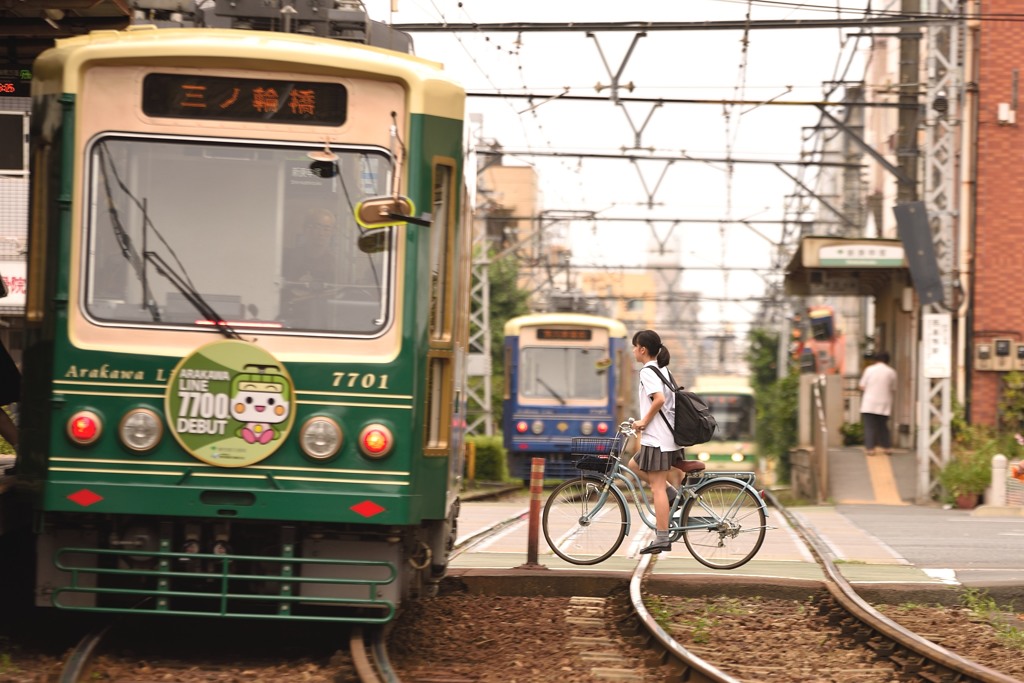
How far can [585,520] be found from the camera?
11.6 m

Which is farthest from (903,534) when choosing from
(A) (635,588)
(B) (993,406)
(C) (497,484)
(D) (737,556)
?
(C) (497,484)

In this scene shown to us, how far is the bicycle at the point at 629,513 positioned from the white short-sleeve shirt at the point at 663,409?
0.61 feet

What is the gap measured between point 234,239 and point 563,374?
19160mm

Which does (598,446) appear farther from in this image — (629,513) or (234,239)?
(234,239)

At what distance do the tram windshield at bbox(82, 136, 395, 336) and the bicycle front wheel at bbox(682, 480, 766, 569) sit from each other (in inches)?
177

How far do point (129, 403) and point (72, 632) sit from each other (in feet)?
6.47

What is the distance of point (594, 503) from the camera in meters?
11.5

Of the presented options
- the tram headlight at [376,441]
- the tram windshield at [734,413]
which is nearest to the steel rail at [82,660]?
the tram headlight at [376,441]

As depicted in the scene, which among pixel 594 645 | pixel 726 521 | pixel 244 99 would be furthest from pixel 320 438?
pixel 726 521

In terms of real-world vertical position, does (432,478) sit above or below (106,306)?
below

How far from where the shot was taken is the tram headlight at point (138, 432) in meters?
7.50

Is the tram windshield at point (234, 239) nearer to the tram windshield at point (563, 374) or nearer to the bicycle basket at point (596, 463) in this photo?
the bicycle basket at point (596, 463)

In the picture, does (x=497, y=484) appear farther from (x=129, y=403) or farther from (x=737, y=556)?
(x=129, y=403)

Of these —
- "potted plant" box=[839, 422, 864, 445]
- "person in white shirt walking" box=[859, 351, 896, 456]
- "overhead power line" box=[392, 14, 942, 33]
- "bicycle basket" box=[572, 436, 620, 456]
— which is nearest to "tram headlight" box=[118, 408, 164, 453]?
"bicycle basket" box=[572, 436, 620, 456]
